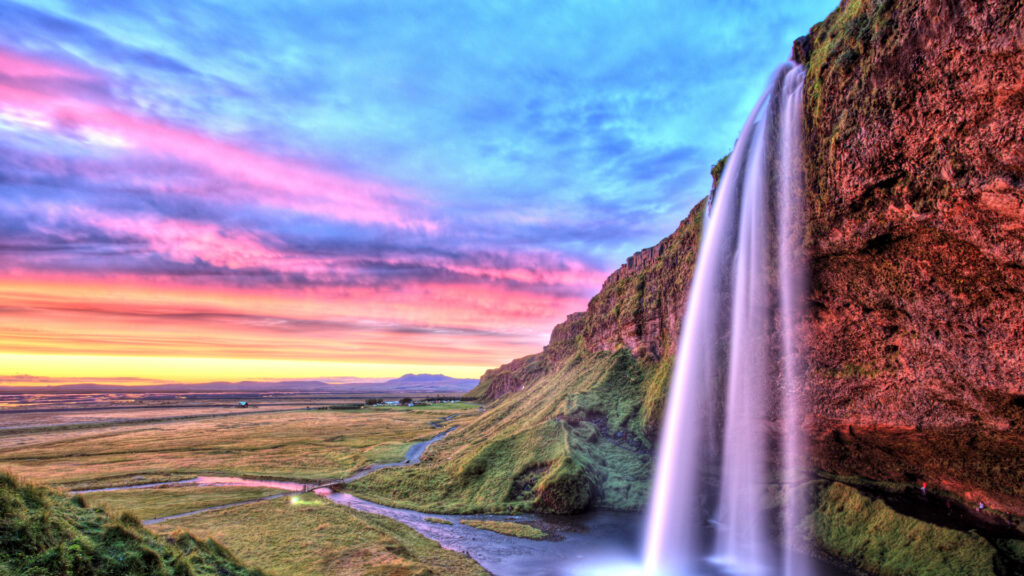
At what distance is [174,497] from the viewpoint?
121 ft

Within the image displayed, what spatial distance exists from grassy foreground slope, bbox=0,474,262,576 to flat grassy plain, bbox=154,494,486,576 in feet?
10.4

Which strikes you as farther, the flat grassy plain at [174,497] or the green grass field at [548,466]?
the green grass field at [548,466]

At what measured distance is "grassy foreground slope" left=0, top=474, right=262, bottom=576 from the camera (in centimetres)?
952

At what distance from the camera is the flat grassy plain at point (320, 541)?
2053 centimetres

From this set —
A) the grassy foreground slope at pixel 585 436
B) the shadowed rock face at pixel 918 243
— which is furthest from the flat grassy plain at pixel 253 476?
the shadowed rock face at pixel 918 243

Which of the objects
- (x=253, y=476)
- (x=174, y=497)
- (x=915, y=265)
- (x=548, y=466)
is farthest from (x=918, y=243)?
(x=253, y=476)

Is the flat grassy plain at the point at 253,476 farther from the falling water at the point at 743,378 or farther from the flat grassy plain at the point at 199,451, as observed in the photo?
the falling water at the point at 743,378

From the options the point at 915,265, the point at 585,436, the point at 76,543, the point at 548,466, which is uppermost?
the point at 915,265

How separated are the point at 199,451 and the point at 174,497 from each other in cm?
3452

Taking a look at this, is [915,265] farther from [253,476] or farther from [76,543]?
[253,476]

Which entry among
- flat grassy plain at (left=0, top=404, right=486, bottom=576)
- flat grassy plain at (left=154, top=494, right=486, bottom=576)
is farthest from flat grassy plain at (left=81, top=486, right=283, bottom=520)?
flat grassy plain at (left=154, top=494, right=486, bottom=576)

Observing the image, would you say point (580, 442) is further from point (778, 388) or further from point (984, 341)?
point (984, 341)

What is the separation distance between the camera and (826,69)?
1911 centimetres

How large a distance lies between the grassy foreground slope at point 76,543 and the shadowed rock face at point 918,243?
88.3 feet
